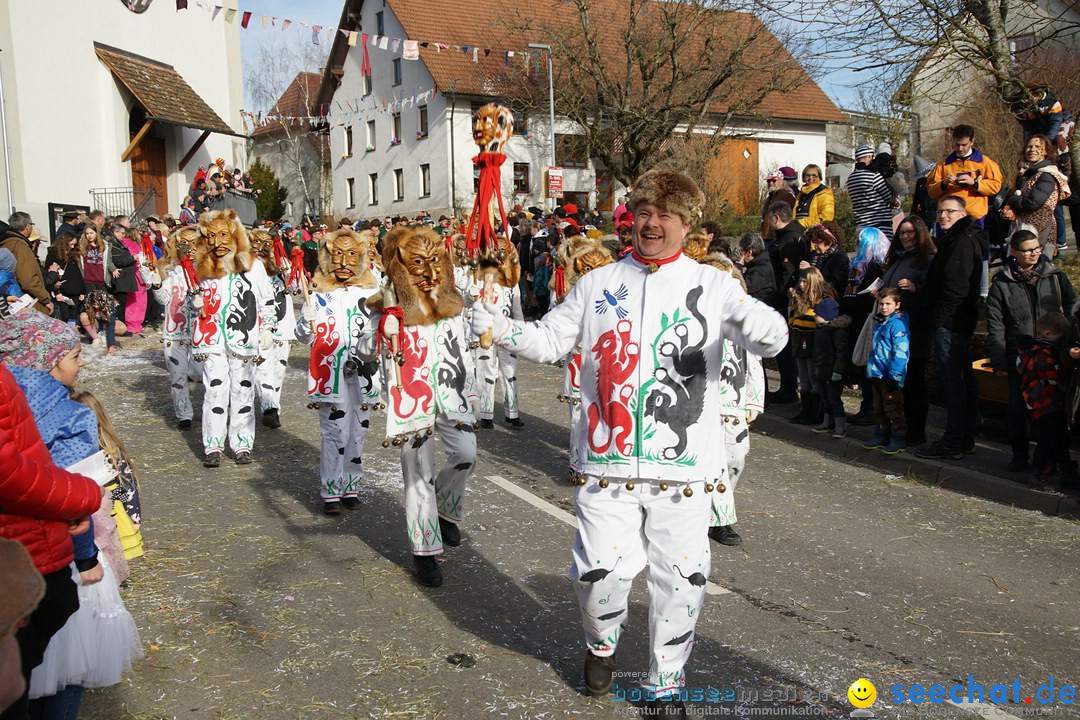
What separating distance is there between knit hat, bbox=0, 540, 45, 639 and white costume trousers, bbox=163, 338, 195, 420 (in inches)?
337

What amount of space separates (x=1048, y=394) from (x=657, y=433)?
458 centimetres

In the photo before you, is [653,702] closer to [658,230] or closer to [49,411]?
[658,230]

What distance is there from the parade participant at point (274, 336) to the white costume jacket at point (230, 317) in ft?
0.90

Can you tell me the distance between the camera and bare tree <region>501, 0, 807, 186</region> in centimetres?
2911

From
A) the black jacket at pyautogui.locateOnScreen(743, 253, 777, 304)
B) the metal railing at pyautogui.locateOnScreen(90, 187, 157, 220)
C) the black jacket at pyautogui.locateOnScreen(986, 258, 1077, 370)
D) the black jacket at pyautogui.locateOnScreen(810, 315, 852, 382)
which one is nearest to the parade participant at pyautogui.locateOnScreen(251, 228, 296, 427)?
the black jacket at pyautogui.locateOnScreen(743, 253, 777, 304)

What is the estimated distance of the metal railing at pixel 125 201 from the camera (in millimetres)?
24172

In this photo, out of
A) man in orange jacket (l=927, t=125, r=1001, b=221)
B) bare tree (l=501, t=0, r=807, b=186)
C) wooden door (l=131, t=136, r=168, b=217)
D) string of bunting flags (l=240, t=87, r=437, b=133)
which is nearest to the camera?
man in orange jacket (l=927, t=125, r=1001, b=221)

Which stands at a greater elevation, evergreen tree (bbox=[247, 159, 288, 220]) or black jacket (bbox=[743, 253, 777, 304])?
evergreen tree (bbox=[247, 159, 288, 220])

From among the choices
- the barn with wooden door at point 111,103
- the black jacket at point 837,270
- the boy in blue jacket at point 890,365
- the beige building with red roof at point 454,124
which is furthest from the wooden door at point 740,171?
the boy in blue jacket at point 890,365

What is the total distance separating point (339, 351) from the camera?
6.91 metres

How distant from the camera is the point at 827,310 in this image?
30.1ft

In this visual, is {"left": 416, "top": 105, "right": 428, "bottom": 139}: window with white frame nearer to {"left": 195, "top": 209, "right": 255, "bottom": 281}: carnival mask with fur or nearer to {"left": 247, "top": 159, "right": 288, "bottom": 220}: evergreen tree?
{"left": 247, "top": 159, "right": 288, "bottom": 220}: evergreen tree

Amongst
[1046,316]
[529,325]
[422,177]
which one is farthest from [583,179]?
[529,325]

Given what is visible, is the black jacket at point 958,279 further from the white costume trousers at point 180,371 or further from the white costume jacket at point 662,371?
the white costume trousers at point 180,371
